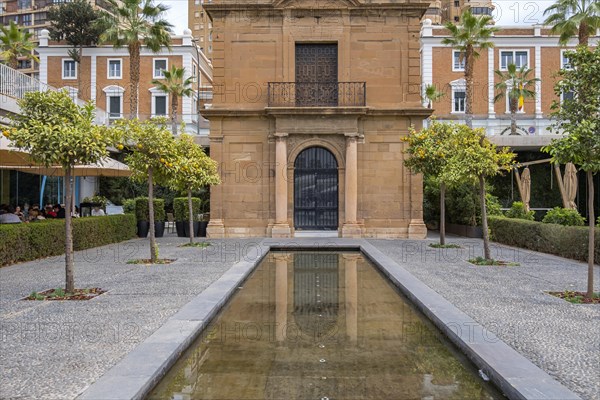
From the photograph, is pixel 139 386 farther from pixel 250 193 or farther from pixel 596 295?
pixel 250 193

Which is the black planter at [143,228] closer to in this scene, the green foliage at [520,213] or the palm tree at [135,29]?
the palm tree at [135,29]

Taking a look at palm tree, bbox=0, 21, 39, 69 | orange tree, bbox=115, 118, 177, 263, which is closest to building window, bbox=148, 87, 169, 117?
palm tree, bbox=0, 21, 39, 69

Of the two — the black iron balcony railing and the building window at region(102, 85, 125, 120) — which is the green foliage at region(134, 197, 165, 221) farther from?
the building window at region(102, 85, 125, 120)

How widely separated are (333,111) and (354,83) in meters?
1.71

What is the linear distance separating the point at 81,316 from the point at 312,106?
52.9 feet

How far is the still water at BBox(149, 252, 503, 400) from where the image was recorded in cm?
496

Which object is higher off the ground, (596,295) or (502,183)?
(502,183)

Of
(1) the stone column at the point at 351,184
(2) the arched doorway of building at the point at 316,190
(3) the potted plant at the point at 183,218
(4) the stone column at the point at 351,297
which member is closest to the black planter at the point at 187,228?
(3) the potted plant at the point at 183,218

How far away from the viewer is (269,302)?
905 cm

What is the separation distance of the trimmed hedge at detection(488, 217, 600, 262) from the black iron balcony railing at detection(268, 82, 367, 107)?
7375 millimetres

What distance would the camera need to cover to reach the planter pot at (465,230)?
22.6 metres

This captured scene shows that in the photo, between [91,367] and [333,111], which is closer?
[91,367]

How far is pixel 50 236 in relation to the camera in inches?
590

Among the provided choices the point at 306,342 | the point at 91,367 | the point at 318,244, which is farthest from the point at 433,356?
the point at 318,244
